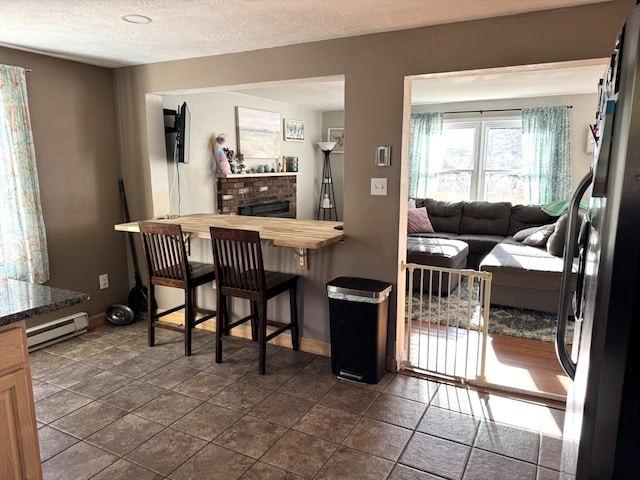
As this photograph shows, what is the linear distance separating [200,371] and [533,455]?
80.0 inches

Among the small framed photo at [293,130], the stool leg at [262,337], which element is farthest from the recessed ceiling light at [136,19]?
the small framed photo at [293,130]

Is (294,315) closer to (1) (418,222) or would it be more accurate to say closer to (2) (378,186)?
(2) (378,186)

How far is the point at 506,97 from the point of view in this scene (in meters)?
5.94

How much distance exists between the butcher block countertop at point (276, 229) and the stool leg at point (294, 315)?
1.39 feet

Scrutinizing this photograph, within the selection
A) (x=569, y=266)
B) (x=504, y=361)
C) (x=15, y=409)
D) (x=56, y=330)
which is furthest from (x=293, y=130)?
(x=569, y=266)

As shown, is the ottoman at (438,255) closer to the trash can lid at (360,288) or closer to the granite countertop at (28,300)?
the trash can lid at (360,288)

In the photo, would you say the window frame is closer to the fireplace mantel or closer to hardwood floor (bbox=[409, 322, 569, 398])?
the fireplace mantel

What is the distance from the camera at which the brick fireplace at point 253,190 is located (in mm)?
4871

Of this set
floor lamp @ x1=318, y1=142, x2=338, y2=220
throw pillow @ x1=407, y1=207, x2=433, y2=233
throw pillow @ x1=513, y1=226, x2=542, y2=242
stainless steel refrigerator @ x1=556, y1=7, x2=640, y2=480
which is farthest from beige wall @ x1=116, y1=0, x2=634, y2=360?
floor lamp @ x1=318, y1=142, x2=338, y2=220

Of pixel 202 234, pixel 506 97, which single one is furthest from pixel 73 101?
pixel 506 97

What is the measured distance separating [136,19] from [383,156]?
5.29 feet

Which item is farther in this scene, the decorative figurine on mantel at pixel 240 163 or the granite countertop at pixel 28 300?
the decorative figurine on mantel at pixel 240 163

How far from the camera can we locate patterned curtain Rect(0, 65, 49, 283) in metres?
3.02

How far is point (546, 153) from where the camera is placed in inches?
231
